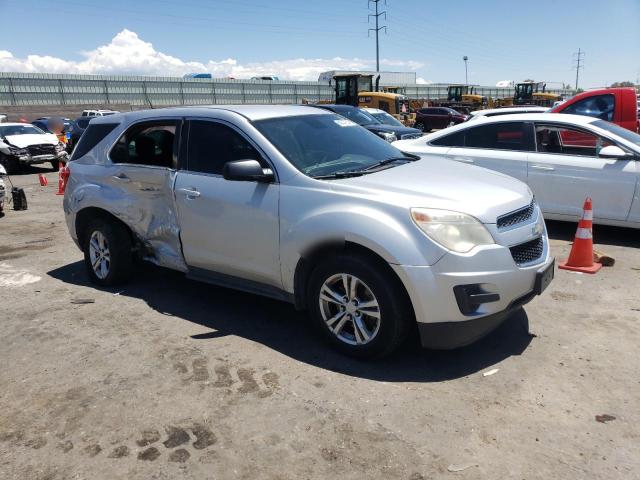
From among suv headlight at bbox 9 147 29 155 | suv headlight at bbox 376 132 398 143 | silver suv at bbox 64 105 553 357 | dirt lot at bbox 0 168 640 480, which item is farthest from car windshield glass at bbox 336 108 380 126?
dirt lot at bbox 0 168 640 480

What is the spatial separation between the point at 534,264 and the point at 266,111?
248 centimetres

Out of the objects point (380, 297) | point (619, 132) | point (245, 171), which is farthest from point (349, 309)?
point (619, 132)

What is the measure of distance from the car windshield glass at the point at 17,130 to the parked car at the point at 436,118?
20660 mm

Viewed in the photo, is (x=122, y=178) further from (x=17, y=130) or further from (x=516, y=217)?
(x=17, y=130)


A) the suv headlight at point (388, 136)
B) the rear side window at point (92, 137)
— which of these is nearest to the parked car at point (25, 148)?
the suv headlight at point (388, 136)

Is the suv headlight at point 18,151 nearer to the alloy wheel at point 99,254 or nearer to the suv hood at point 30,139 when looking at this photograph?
the suv hood at point 30,139

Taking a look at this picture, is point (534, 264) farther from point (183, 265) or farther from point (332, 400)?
point (183, 265)

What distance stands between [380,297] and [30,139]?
52.9 feet

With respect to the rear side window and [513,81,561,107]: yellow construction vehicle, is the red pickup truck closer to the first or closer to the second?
the rear side window

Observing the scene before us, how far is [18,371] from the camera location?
381 centimetres

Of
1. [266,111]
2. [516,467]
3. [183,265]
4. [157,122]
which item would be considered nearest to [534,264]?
[516,467]

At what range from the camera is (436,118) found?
30.7 meters

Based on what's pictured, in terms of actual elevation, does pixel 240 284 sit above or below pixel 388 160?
below

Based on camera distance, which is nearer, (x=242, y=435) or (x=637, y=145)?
(x=242, y=435)
